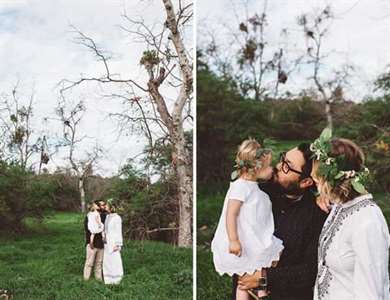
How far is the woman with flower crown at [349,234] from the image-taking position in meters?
2.64

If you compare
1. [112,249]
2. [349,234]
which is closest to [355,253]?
[349,234]

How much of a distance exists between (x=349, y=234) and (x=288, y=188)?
795 millimetres

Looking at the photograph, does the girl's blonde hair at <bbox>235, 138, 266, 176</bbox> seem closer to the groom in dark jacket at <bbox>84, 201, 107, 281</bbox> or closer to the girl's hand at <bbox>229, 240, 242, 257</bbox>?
the girl's hand at <bbox>229, 240, 242, 257</bbox>

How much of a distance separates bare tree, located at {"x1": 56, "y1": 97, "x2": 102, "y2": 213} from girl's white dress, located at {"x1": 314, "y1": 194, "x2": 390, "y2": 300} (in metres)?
1.74

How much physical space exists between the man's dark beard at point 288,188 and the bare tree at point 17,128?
152 centimetres

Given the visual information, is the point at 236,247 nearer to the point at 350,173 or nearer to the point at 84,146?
the point at 350,173

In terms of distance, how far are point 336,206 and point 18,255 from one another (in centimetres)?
210

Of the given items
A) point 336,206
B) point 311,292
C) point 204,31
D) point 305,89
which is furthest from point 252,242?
point 204,31

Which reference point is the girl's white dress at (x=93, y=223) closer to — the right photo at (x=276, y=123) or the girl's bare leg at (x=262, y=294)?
the right photo at (x=276, y=123)

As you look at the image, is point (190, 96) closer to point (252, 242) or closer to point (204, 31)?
point (204, 31)

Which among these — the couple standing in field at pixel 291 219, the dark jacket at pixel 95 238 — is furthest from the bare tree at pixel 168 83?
the couple standing in field at pixel 291 219

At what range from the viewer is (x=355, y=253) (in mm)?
2678

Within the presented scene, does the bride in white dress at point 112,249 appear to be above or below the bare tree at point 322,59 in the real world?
below

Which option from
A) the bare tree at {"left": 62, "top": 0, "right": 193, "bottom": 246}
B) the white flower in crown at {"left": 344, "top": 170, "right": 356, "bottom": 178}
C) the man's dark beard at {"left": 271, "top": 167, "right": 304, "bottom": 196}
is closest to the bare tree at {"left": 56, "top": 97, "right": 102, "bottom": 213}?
the bare tree at {"left": 62, "top": 0, "right": 193, "bottom": 246}
